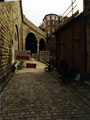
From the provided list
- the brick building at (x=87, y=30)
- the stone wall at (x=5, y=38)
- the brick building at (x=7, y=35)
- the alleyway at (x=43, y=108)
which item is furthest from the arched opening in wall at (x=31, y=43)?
the alleyway at (x=43, y=108)

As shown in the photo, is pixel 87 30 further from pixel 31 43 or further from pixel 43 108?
pixel 31 43

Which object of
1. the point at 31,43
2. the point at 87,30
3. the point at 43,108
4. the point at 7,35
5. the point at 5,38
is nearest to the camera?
the point at 43,108

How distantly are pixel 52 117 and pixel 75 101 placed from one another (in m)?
1.32

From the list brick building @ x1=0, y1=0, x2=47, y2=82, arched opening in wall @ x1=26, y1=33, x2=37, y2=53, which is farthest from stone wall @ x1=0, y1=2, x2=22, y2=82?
arched opening in wall @ x1=26, y1=33, x2=37, y2=53

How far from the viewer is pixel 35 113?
2.84m

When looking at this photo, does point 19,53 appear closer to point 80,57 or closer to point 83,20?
point 80,57

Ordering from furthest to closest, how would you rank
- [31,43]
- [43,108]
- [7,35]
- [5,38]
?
1. [31,43]
2. [7,35]
3. [5,38]
4. [43,108]

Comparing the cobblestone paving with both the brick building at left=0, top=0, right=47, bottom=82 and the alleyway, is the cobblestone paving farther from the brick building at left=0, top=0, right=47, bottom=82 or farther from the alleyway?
the brick building at left=0, top=0, right=47, bottom=82

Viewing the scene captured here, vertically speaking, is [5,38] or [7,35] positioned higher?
[7,35]

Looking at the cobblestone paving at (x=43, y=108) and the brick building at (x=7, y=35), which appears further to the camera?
the brick building at (x=7, y=35)

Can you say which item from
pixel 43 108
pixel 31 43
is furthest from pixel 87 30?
pixel 31 43

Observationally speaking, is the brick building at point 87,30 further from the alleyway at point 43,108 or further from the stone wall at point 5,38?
the stone wall at point 5,38

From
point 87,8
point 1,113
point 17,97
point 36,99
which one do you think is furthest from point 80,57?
point 1,113

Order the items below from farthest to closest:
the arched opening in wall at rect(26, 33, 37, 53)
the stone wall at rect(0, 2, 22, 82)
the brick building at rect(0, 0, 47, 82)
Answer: the arched opening in wall at rect(26, 33, 37, 53) → the brick building at rect(0, 0, 47, 82) → the stone wall at rect(0, 2, 22, 82)
